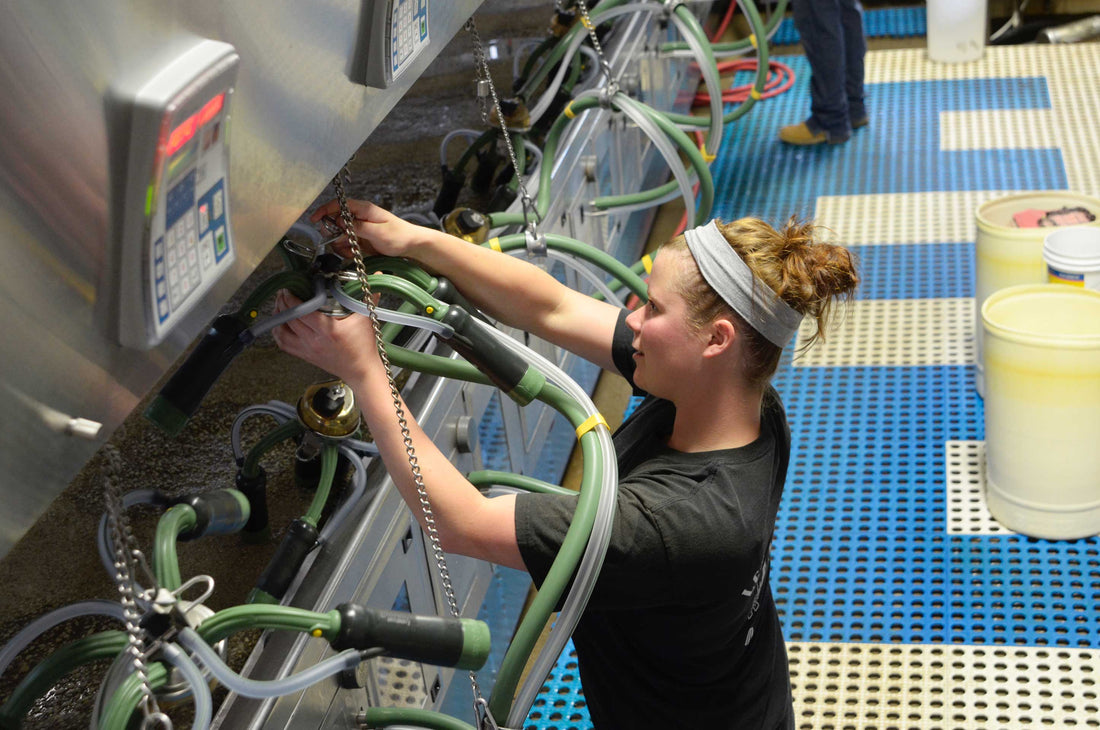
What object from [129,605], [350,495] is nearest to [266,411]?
[350,495]

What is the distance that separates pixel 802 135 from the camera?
4.64 m

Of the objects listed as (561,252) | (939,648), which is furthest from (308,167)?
(939,648)

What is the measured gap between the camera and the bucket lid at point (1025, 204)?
9.84 ft

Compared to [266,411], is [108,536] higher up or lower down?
higher up

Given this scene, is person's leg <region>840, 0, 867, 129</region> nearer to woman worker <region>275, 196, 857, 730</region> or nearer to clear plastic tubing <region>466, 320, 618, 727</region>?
woman worker <region>275, 196, 857, 730</region>

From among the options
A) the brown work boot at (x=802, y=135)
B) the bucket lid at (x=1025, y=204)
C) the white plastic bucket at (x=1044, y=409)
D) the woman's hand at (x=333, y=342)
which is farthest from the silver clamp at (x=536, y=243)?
the brown work boot at (x=802, y=135)

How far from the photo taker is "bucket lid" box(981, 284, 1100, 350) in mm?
2586

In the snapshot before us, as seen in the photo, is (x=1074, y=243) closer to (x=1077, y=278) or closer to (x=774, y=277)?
(x=1077, y=278)

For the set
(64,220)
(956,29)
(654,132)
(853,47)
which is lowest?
(956,29)

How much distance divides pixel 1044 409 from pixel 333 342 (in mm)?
1815

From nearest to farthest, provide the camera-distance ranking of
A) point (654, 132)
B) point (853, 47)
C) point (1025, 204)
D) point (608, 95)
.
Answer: point (654, 132) < point (608, 95) < point (1025, 204) < point (853, 47)

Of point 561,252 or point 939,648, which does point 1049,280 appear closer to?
point 939,648

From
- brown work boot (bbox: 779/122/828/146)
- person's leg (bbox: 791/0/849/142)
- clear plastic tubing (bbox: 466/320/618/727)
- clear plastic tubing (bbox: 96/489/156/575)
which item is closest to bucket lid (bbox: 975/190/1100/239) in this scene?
person's leg (bbox: 791/0/849/142)

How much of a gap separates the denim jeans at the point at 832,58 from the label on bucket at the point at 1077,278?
196 centimetres
